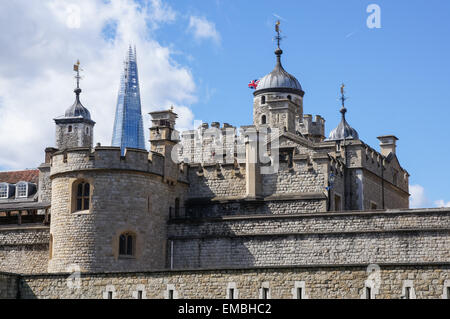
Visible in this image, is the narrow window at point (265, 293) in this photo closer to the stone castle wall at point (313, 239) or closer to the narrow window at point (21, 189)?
the stone castle wall at point (313, 239)

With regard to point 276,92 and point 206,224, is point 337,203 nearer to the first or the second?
point 206,224

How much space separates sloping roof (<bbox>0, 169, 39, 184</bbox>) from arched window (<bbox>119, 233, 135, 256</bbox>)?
2659 centimetres

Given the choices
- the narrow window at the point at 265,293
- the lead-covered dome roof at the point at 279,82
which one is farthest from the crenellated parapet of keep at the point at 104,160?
the lead-covered dome roof at the point at 279,82

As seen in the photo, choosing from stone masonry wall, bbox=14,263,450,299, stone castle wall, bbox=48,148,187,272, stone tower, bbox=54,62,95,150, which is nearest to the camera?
stone masonry wall, bbox=14,263,450,299

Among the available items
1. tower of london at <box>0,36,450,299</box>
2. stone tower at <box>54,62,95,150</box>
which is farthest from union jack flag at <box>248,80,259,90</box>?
stone tower at <box>54,62,95,150</box>

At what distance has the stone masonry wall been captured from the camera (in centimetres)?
3161

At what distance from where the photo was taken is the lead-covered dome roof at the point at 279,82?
68.7 meters

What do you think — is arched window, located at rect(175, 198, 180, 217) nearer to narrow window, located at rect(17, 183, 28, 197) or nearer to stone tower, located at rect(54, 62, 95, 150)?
narrow window, located at rect(17, 183, 28, 197)

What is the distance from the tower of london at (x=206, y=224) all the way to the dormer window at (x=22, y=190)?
12.8 meters

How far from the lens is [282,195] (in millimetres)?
47344

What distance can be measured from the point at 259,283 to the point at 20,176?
39911 mm
